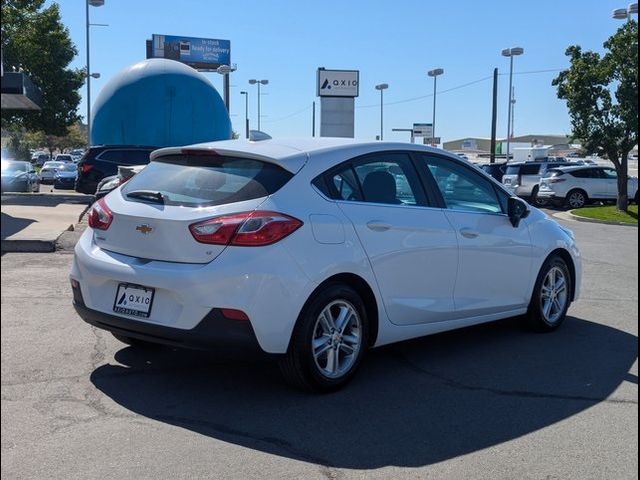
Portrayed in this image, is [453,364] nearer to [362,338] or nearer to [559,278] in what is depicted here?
[362,338]

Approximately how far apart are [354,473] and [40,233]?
28.3 feet

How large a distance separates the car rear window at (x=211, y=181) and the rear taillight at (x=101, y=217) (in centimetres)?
16

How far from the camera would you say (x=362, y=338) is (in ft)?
16.0

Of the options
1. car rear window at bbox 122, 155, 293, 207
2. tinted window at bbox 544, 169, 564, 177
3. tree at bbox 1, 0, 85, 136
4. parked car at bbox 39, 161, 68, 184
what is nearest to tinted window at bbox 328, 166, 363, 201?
car rear window at bbox 122, 155, 293, 207

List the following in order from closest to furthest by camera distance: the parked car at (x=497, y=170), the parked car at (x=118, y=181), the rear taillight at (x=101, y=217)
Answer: the rear taillight at (x=101, y=217) < the parked car at (x=118, y=181) < the parked car at (x=497, y=170)

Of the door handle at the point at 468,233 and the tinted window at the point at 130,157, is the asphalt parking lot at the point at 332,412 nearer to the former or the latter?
the door handle at the point at 468,233

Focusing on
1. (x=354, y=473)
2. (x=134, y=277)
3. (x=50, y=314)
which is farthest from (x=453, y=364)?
(x=50, y=314)

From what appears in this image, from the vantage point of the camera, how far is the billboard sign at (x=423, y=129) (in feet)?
140

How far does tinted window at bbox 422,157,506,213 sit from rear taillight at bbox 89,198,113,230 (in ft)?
7.84

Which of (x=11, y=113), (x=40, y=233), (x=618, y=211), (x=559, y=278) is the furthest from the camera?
(x=618, y=211)

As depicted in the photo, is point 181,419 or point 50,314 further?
point 50,314

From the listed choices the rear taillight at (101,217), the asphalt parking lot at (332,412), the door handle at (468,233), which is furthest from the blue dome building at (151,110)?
the door handle at (468,233)

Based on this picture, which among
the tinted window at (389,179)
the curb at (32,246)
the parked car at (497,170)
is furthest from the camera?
the parked car at (497,170)

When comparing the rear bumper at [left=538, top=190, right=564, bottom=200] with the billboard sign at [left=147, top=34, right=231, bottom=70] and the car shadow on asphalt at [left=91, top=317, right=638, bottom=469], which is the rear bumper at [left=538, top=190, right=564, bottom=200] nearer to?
the car shadow on asphalt at [left=91, top=317, right=638, bottom=469]
